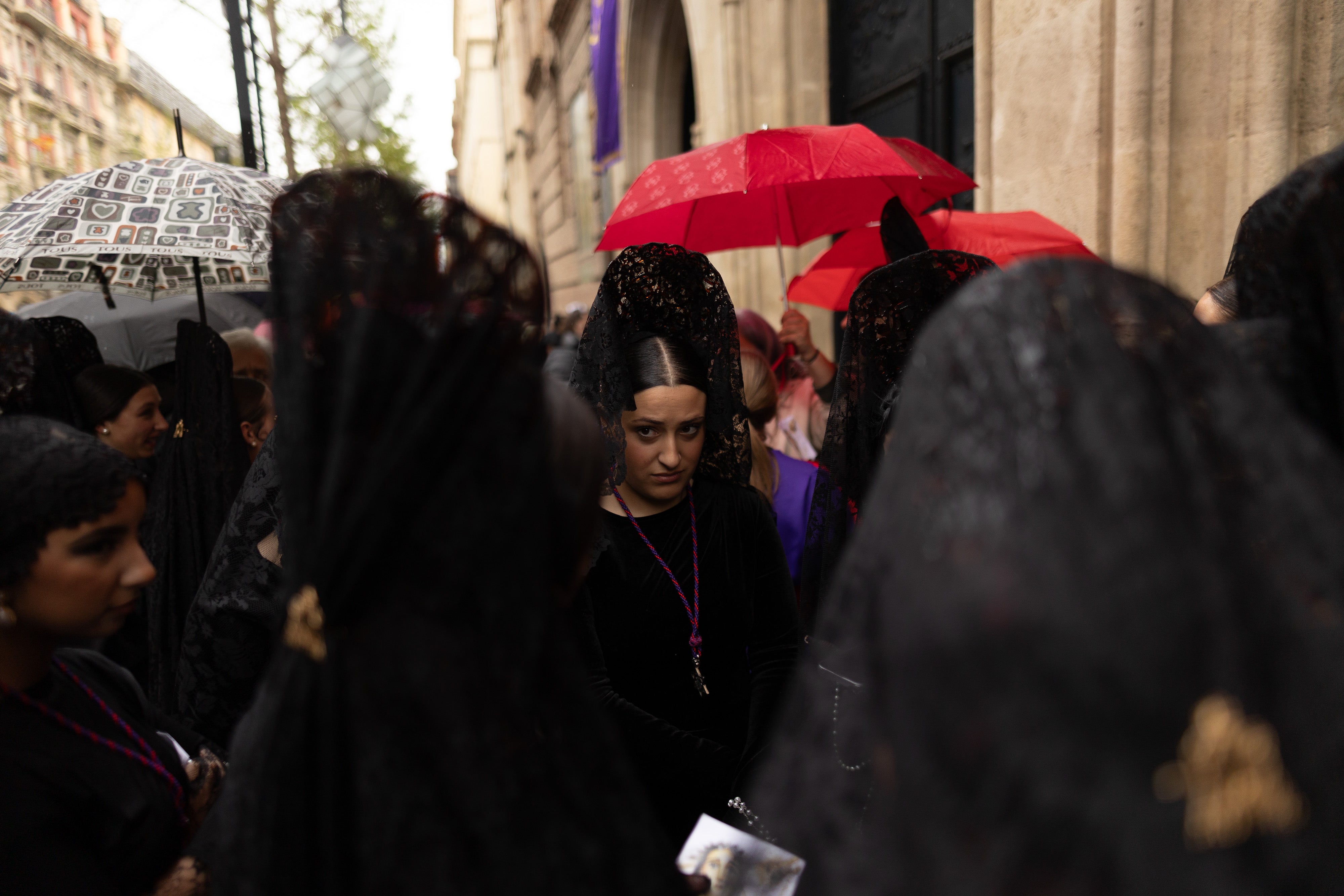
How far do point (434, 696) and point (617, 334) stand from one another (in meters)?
1.39

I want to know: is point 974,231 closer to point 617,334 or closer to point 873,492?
point 617,334

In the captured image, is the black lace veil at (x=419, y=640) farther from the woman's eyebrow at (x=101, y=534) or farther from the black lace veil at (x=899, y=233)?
the black lace veil at (x=899, y=233)

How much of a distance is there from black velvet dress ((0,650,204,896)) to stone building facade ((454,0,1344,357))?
1.17m

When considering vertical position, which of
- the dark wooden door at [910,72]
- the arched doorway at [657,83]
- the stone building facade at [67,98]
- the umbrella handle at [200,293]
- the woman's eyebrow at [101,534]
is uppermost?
the stone building facade at [67,98]

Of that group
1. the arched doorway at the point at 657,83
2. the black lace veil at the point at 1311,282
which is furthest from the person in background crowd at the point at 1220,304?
the arched doorway at the point at 657,83

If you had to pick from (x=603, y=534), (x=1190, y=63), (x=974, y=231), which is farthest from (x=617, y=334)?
(x=1190, y=63)

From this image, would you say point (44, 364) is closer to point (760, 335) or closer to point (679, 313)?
point (679, 313)

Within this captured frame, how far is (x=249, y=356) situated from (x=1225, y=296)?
389cm

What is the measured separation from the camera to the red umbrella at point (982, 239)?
332cm

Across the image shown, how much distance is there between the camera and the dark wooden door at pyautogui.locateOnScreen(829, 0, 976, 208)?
540cm

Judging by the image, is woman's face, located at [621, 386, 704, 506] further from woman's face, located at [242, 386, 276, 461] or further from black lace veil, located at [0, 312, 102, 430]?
woman's face, located at [242, 386, 276, 461]

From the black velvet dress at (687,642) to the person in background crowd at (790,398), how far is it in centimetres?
182

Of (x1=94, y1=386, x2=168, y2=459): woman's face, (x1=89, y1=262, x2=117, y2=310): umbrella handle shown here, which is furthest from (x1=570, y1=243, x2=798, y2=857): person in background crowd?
(x1=89, y1=262, x2=117, y2=310): umbrella handle

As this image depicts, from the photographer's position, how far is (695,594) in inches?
86.0
